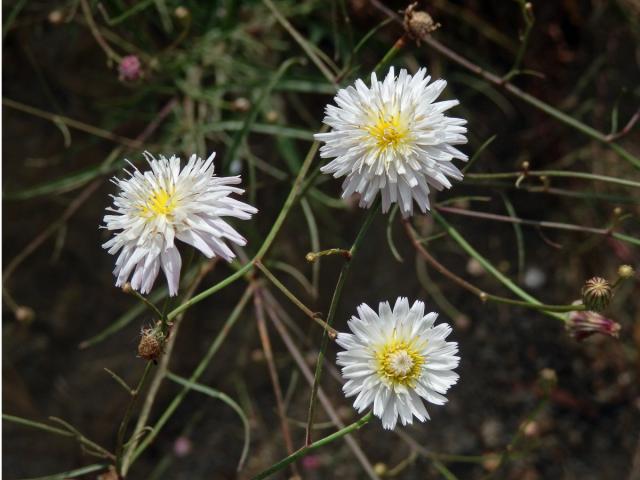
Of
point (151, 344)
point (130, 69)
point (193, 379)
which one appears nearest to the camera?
point (151, 344)

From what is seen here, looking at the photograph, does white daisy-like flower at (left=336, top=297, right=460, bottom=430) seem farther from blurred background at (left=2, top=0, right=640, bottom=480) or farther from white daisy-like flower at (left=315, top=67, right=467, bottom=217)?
blurred background at (left=2, top=0, right=640, bottom=480)

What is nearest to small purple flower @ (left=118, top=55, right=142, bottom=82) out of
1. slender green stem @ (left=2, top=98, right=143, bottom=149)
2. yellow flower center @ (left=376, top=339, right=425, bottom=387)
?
slender green stem @ (left=2, top=98, right=143, bottom=149)

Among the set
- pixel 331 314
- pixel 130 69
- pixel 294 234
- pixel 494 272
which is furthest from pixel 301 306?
pixel 294 234

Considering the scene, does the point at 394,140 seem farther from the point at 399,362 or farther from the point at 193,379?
the point at 193,379

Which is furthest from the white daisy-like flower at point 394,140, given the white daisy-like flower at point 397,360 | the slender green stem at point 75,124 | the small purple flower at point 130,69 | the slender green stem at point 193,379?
the slender green stem at point 75,124

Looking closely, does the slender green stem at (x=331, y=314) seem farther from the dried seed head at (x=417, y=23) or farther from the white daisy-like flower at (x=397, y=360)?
the dried seed head at (x=417, y=23)

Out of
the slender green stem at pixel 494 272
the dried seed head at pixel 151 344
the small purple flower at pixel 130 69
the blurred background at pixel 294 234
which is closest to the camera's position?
the dried seed head at pixel 151 344
